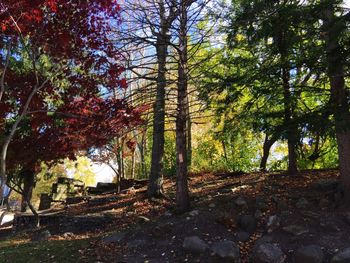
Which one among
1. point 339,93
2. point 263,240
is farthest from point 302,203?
point 339,93

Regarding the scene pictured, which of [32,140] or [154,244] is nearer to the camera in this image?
[154,244]

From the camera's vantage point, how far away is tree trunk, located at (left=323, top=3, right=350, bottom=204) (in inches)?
218

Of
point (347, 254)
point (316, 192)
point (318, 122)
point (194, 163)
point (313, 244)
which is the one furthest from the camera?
point (194, 163)

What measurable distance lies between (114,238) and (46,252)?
3.70 feet

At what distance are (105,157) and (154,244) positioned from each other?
30.3 ft

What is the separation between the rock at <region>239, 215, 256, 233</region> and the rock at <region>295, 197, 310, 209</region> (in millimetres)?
816

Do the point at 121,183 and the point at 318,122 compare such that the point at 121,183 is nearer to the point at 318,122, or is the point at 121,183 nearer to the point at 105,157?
the point at 105,157

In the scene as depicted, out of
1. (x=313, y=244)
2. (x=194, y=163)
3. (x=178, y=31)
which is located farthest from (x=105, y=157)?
(x=313, y=244)

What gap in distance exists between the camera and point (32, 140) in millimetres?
9266

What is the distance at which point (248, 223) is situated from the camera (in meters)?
6.17

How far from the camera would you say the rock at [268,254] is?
17.1 ft

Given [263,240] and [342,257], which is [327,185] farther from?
[342,257]

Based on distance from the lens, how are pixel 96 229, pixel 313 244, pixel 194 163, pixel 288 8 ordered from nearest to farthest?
1. pixel 313 244
2. pixel 288 8
3. pixel 96 229
4. pixel 194 163

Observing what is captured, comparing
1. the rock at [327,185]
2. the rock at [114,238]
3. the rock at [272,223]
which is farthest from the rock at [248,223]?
the rock at [114,238]
